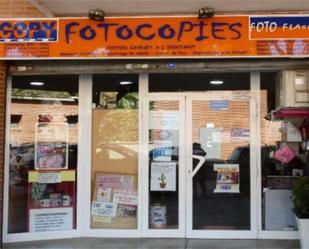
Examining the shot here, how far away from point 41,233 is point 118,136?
1.90m

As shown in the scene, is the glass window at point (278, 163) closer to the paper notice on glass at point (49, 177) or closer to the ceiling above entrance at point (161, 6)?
the ceiling above entrance at point (161, 6)

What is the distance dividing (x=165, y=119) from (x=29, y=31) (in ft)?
7.89

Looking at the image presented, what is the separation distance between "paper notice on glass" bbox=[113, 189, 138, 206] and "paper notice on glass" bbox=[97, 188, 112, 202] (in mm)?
93

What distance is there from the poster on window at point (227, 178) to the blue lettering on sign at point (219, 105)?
34.3 inches

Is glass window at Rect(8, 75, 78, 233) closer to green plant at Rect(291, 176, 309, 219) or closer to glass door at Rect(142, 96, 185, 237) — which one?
glass door at Rect(142, 96, 185, 237)

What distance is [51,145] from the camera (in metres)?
8.37

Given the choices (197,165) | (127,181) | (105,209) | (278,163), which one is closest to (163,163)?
(197,165)

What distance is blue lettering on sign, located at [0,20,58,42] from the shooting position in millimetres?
7645

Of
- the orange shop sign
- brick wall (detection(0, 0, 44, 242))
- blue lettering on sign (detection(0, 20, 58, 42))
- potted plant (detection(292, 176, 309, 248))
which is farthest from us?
brick wall (detection(0, 0, 44, 242))

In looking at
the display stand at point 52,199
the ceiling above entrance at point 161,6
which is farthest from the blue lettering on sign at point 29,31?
the display stand at point 52,199

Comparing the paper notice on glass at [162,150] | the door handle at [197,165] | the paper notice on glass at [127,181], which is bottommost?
the paper notice on glass at [127,181]

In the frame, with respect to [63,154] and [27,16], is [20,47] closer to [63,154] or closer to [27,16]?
[27,16]

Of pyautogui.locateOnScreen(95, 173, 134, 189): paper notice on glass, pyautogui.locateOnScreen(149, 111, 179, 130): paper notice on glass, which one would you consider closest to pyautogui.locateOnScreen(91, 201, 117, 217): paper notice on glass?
pyautogui.locateOnScreen(95, 173, 134, 189): paper notice on glass

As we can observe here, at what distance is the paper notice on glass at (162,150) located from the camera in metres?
8.29
